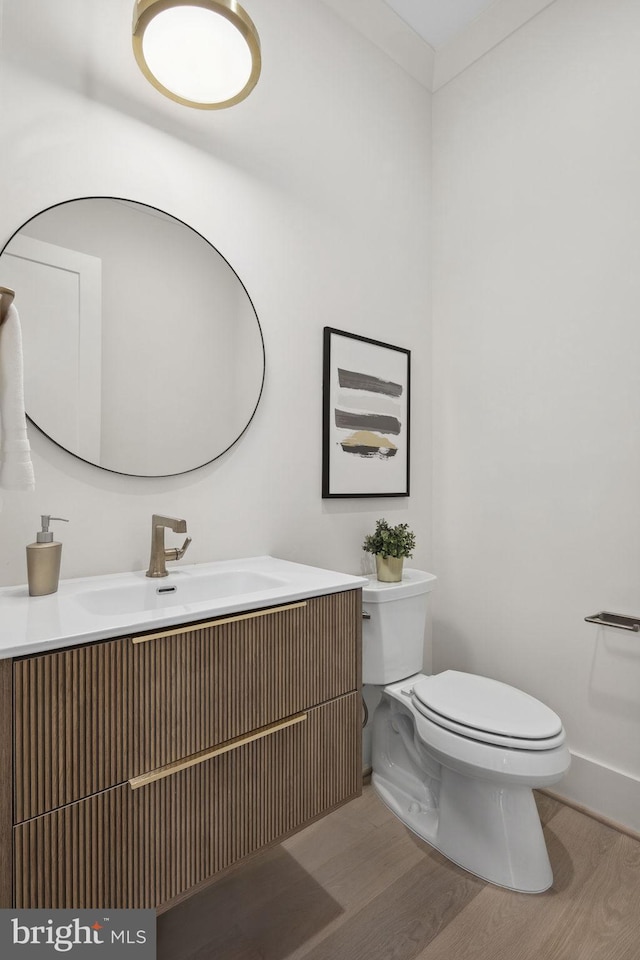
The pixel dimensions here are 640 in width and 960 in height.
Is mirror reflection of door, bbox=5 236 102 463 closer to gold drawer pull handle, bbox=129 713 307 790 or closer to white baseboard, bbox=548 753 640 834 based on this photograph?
gold drawer pull handle, bbox=129 713 307 790

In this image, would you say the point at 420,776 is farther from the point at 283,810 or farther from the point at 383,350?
the point at 383,350

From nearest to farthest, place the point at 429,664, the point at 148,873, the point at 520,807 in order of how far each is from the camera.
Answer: the point at 148,873
the point at 520,807
the point at 429,664

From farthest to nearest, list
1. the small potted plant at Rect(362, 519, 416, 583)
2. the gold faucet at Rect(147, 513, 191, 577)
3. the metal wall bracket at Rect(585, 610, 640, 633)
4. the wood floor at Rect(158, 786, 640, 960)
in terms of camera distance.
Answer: the small potted plant at Rect(362, 519, 416, 583) → the metal wall bracket at Rect(585, 610, 640, 633) → the gold faucet at Rect(147, 513, 191, 577) → the wood floor at Rect(158, 786, 640, 960)

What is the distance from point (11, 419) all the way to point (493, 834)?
5.34 ft

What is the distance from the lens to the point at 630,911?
1.32 m

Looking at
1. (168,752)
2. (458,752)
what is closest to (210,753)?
(168,752)

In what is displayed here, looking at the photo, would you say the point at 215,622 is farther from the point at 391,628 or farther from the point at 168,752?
the point at 391,628

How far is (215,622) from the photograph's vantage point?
1.01 m

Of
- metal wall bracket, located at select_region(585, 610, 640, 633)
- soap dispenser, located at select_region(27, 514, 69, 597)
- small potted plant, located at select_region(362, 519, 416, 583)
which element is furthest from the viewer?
small potted plant, located at select_region(362, 519, 416, 583)

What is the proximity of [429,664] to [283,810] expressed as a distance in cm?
126

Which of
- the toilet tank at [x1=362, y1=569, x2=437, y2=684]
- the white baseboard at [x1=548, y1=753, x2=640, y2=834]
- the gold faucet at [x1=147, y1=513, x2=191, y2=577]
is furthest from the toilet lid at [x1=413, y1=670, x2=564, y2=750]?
the gold faucet at [x1=147, y1=513, x2=191, y2=577]

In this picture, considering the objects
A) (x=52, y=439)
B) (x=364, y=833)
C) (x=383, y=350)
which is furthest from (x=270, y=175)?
(x=364, y=833)

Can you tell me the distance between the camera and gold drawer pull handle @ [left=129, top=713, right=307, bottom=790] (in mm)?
924

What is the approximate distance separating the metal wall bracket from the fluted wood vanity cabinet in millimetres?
954
